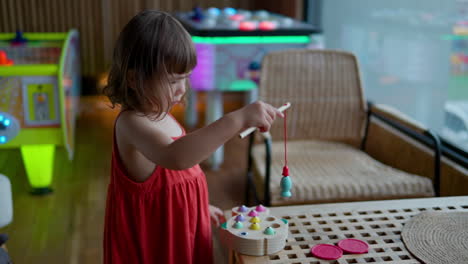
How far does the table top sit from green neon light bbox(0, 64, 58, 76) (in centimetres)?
165

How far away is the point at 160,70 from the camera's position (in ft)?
3.93

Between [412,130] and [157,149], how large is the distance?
159 cm

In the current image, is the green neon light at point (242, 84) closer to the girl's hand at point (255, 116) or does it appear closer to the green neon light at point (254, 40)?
the green neon light at point (254, 40)

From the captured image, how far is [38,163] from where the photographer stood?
283 cm

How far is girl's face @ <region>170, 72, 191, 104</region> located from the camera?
123 cm

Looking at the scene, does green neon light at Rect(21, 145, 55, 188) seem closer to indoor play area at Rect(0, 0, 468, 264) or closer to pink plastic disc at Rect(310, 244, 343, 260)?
indoor play area at Rect(0, 0, 468, 264)

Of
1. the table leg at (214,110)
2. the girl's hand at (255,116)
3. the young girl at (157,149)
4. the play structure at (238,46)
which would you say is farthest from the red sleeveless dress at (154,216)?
the table leg at (214,110)

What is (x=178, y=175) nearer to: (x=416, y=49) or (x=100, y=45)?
(x=416, y=49)

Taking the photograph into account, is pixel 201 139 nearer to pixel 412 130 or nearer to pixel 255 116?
pixel 255 116

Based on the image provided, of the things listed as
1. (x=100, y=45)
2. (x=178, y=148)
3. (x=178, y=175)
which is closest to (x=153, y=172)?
(x=178, y=175)

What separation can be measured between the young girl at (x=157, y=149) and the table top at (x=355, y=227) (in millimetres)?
169

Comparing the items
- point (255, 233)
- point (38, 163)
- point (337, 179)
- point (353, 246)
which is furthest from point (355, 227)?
point (38, 163)

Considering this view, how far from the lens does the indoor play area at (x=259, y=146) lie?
1.21 m

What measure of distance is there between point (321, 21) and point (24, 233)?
2490mm
